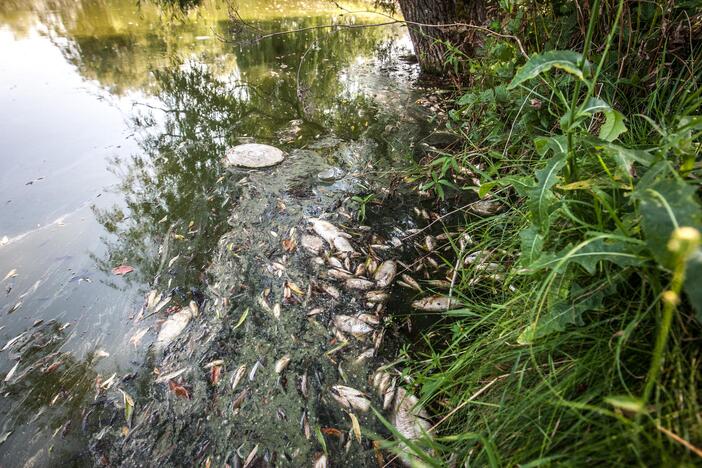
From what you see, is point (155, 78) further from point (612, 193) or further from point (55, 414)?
point (612, 193)

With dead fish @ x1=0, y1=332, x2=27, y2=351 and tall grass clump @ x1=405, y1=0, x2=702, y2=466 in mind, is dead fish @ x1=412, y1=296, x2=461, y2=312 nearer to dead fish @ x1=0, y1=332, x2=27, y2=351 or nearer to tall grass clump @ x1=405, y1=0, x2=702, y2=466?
tall grass clump @ x1=405, y1=0, x2=702, y2=466

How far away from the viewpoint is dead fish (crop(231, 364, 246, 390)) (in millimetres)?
Answer: 1762

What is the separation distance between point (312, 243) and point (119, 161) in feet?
7.94

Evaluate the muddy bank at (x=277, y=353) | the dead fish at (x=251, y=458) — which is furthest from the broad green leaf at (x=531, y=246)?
the dead fish at (x=251, y=458)

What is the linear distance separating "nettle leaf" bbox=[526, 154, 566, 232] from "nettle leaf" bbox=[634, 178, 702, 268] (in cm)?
39

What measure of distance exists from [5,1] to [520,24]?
1339 cm

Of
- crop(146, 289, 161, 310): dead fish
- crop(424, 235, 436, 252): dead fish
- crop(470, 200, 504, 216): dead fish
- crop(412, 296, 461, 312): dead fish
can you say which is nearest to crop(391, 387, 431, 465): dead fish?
crop(412, 296, 461, 312): dead fish

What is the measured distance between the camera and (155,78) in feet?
17.0

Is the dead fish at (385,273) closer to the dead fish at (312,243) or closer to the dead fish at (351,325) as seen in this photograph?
the dead fish at (351,325)

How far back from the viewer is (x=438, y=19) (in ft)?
14.6

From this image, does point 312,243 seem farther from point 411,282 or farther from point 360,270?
point 411,282

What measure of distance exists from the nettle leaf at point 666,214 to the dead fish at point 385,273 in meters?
1.51

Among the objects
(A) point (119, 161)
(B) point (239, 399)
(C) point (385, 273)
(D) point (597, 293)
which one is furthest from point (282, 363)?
(A) point (119, 161)

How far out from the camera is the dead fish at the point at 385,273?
220cm
